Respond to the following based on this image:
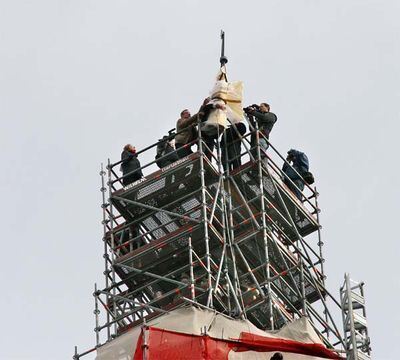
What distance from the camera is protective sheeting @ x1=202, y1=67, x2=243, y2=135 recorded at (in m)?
50.3

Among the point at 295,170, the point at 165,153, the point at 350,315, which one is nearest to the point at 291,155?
the point at 295,170

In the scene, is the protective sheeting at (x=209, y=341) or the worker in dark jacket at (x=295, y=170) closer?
the protective sheeting at (x=209, y=341)

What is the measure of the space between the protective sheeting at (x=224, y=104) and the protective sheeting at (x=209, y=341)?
6.00 metres

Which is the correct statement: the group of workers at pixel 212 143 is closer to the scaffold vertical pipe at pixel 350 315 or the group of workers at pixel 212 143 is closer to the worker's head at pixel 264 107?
the worker's head at pixel 264 107

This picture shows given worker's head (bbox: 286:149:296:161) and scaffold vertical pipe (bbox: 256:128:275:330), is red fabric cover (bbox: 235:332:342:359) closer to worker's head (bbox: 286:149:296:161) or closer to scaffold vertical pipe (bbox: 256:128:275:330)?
scaffold vertical pipe (bbox: 256:128:275:330)

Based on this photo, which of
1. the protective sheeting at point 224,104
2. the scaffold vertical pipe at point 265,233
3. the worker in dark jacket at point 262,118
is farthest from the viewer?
the worker in dark jacket at point 262,118

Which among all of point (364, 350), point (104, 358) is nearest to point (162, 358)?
point (104, 358)

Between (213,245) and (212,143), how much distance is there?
332cm

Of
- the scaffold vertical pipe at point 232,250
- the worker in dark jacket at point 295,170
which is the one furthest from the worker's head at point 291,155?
the scaffold vertical pipe at point 232,250

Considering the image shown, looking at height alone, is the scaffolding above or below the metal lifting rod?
below

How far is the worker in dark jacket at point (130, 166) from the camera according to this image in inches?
1998

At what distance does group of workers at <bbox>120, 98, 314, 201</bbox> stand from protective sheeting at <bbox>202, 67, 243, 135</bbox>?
14cm

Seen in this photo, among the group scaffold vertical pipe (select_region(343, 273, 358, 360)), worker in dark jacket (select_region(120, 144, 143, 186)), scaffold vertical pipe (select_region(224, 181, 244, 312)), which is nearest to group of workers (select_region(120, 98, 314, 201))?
worker in dark jacket (select_region(120, 144, 143, 186))

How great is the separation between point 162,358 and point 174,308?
2.22 m
